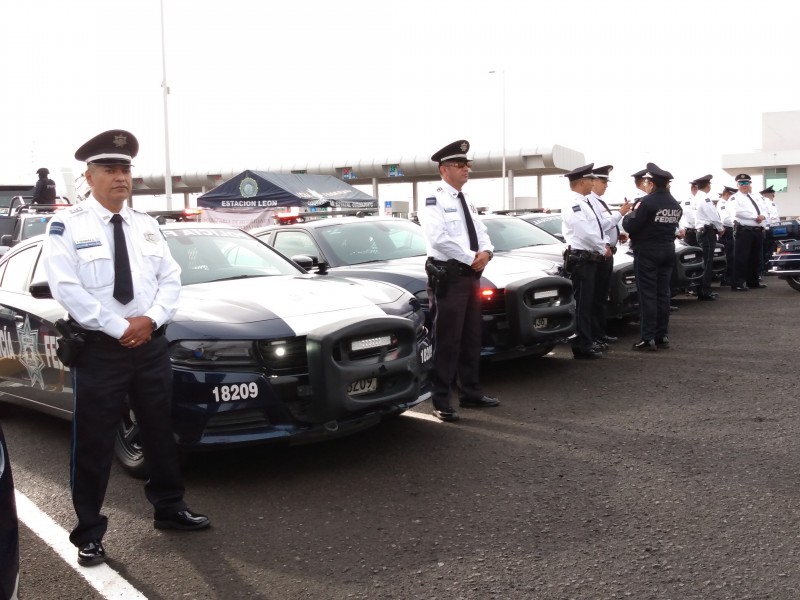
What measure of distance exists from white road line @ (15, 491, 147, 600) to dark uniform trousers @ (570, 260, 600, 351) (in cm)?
547

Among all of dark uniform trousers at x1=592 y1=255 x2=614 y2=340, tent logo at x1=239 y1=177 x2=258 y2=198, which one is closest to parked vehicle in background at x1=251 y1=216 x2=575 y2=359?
dark uniform trousers at x1=592 y1=255 x2=614 y2=340

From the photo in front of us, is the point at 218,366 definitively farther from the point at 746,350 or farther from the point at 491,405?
the point at 746,350

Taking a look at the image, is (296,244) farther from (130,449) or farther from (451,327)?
(130,449)

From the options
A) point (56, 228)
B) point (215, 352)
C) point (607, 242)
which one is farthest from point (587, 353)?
point (56, 228)

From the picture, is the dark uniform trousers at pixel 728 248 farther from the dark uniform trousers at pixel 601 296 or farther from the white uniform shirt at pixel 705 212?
the dark uniform trousers at pixel 601 296

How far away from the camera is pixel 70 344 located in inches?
142

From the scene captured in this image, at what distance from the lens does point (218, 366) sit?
445cm

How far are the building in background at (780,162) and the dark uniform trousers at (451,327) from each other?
4048 cm

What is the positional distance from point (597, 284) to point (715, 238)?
5.76 m

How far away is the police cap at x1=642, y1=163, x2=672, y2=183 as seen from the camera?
856 centimetres

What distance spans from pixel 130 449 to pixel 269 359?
1.13 m

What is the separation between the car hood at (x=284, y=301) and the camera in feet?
15.3

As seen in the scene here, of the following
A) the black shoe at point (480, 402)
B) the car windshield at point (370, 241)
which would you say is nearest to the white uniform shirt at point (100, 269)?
the black shoe at point (480, 402)

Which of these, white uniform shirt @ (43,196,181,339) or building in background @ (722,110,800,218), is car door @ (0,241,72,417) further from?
building in background @ (722,110,800,218)
